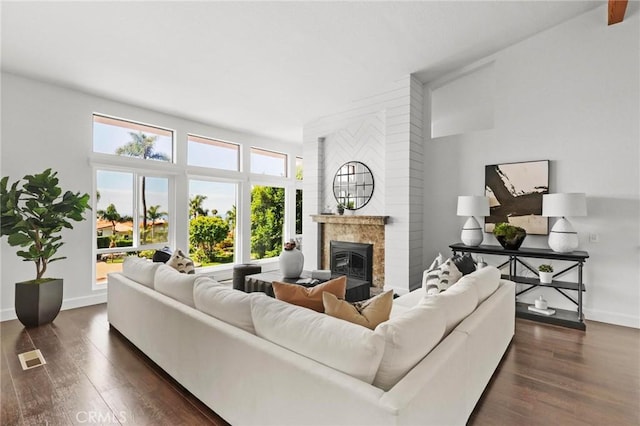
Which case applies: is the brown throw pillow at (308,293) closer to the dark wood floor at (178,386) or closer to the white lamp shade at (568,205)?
Answer: the dark wood floor at (178,386)

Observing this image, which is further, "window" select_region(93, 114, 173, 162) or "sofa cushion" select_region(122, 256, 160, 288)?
"window" select_region(93, 114, 173, 162)

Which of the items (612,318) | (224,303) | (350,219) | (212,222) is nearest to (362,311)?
(224,303)

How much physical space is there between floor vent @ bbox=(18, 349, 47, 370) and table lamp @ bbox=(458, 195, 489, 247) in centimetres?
469

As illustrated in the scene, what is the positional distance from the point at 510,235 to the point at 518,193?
2.21ft

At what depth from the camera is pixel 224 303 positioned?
200 cm

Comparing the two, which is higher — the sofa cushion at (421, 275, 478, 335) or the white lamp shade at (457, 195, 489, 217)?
the white lamp shade at (457, 195, 489, 217)

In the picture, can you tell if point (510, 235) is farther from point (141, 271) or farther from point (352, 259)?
point (141, 271)

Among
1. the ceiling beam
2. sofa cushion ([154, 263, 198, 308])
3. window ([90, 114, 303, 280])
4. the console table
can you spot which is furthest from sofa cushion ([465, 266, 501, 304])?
window ([90, 114, 303, 280])

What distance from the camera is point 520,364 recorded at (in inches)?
105

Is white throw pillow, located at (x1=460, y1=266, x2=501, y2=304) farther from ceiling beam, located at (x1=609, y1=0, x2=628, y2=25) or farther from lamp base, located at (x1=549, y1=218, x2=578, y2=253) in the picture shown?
ceiling beam, located at (x1=609, y1=0, x2=628, y2=25)

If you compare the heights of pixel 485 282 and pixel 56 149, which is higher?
pixel 56 149

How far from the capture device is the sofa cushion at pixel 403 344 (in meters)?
1.35

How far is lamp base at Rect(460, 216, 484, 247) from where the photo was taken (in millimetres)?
4305

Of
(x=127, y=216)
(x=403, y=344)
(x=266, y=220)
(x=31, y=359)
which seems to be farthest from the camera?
(x=266, y=220)
